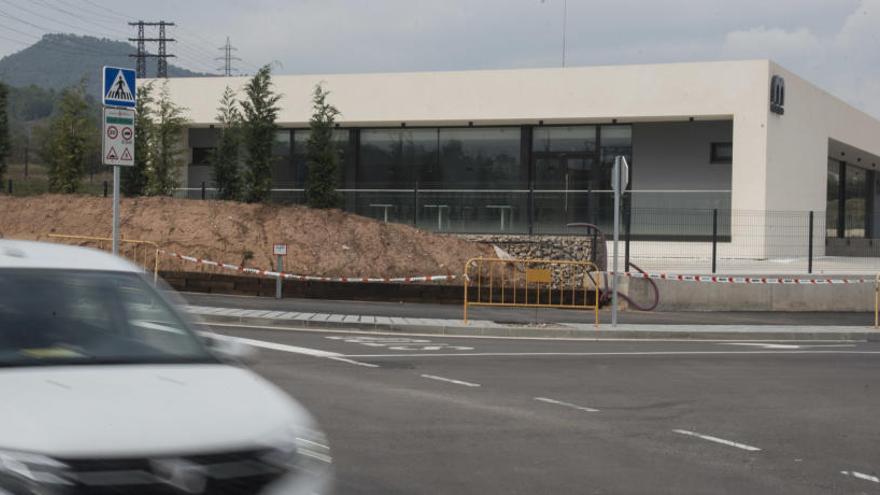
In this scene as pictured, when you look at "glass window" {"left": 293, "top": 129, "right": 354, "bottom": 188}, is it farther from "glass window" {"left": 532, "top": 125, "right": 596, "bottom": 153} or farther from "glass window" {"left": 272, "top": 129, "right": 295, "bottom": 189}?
"glass window" {"left": 532, "top": 125, "right": 596, "bottom": 153}

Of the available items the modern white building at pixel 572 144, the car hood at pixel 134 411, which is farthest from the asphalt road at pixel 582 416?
the modern white building at pixel 572 144

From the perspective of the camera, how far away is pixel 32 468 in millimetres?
3809

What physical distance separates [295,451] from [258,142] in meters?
26.4

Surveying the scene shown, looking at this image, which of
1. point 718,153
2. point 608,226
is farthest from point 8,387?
point 718,153

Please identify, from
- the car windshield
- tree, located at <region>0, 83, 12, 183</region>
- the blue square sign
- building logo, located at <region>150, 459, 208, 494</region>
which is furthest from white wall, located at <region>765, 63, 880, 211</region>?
building logo, located at <region>150, 459, 208, 494</region>

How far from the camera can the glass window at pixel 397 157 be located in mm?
36750

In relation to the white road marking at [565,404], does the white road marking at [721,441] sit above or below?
below

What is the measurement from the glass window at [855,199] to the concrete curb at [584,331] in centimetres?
2321

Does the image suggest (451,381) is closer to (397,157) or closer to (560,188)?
(560,188)

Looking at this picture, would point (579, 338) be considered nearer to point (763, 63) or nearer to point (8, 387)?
point (8, 387)

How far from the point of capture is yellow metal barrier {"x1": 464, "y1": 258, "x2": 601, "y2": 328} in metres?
20.6

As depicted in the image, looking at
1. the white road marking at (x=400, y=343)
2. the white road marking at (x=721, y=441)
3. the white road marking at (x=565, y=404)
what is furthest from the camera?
the white road marking at (x=400, y=343)

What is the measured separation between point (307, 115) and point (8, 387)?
32.8 metres

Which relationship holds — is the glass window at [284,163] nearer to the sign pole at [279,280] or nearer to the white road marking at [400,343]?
the sign pole at [279,280]
